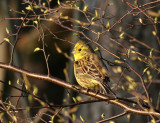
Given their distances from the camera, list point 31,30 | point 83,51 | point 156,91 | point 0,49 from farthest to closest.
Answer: point 31,30 → point 0,49 → point 156,91 → point 83,51

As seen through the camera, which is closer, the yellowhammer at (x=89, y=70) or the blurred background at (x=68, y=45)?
the yellowhammer at (x=89, y=70)

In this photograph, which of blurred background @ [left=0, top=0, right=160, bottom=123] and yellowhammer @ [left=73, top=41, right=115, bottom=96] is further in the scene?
blurred background @ [left=0, top=0, right=160, bottom=123]

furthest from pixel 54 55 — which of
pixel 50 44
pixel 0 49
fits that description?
pixel 0 49

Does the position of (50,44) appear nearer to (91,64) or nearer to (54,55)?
(54,55)

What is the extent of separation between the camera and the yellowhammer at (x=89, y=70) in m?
3.64

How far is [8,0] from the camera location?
7895mm

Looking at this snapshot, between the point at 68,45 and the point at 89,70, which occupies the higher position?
the point at 89,70

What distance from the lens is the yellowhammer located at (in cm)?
364

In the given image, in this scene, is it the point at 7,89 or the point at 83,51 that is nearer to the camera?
the point at 83,51

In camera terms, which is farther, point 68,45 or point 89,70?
point 68,45

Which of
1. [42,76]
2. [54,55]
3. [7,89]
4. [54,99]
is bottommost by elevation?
[54,99]

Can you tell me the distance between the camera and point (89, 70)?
12.9ft

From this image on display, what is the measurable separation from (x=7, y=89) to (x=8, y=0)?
2.54 meters

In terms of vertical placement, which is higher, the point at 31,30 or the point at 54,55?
the point at 31,30
